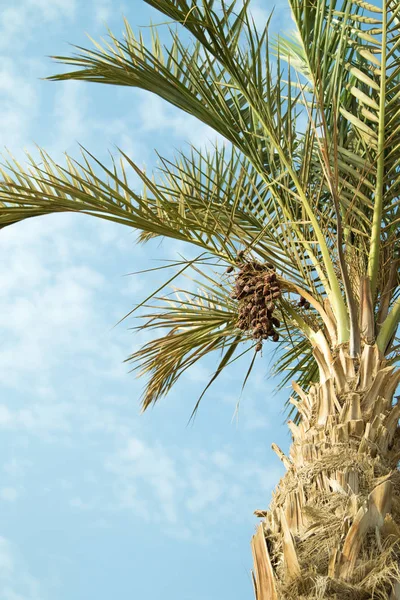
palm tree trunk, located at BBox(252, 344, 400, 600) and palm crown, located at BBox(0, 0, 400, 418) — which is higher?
palm crown, located at BBox(0, 0, 400, 418)

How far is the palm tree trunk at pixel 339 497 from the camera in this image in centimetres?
261

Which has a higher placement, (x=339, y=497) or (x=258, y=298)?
(x=258, y=298)

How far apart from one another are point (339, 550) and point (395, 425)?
0.74 metres

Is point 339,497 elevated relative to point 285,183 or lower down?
lower down

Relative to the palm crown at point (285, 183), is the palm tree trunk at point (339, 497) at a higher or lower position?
lower

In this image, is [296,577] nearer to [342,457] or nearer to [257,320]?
[342,457]

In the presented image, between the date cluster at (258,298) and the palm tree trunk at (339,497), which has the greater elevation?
the date cluster at (258,298)

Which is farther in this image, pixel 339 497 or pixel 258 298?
pixel 258 298

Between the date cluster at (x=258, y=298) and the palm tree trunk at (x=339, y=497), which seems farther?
the date cluster at (x=258, y=298)

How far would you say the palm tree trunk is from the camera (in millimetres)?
2607

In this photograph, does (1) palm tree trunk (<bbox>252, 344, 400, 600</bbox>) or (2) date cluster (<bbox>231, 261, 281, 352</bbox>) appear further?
(2) date cluster (<bbox>231, 261, 281, 352</bbox>)

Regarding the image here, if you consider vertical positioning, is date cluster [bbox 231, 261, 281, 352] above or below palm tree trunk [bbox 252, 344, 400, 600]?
above

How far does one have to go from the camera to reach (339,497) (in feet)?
9.29


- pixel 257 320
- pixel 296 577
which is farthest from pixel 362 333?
pixel 296 577
